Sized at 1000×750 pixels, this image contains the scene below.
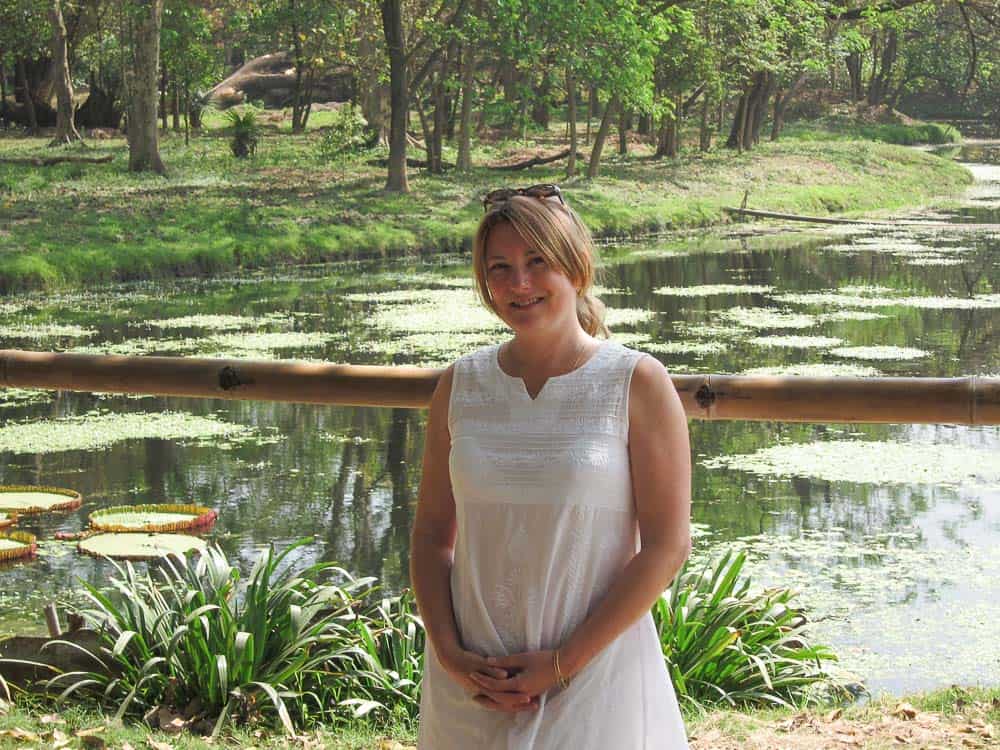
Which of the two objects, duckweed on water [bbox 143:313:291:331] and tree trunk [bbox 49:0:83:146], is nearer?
duckweed on water [bbox 143:313:291:331]

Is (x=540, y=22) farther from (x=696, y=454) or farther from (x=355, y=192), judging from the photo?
(x=696, y=454)

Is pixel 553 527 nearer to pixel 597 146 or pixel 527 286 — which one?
pixel 527 286

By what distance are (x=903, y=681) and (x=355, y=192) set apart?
19.6 m

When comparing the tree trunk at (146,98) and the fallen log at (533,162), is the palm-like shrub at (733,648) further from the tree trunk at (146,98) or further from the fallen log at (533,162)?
the fallen log at (533,162)

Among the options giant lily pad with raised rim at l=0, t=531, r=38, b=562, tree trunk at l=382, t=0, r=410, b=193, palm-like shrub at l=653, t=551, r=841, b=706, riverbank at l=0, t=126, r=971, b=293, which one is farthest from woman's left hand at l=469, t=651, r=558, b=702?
tree trunk at l=382, t=0, r=410, b=193

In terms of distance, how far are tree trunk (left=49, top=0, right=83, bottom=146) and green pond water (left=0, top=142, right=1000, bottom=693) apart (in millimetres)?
10329

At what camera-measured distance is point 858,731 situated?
3.84 m

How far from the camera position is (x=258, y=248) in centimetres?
1945

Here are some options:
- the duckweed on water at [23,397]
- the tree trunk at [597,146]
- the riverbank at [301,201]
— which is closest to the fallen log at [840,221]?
the riverbank at [301,201]

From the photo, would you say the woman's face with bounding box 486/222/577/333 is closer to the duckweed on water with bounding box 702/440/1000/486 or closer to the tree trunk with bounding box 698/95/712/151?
the duckweed on water with bounding box 702/440/1000/486

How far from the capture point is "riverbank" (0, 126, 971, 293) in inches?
720

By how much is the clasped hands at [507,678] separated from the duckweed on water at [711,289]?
1496cm

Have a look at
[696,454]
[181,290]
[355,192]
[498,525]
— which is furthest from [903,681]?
[355,192]

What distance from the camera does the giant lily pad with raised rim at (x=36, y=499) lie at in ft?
24.7
